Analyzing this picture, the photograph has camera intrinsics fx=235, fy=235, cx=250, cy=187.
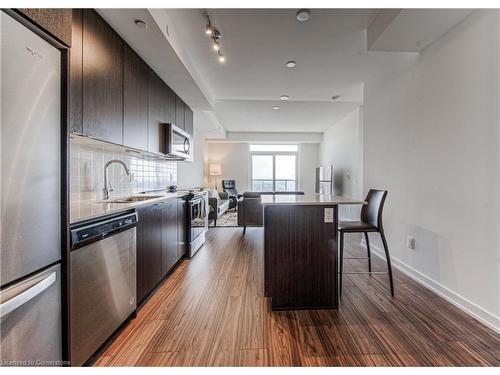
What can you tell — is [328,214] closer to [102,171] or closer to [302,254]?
[302,254]

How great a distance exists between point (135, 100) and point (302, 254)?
2140mm

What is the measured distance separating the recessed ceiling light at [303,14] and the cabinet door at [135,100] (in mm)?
1551

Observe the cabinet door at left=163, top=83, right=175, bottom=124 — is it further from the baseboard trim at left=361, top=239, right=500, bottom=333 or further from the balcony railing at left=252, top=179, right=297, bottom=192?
the balcony railing at left=252, top=179, right=297, bottom=192

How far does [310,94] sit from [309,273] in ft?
10.5

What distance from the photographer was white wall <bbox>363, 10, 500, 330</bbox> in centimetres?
174

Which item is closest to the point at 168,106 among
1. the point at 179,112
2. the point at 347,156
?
the point at 179,112

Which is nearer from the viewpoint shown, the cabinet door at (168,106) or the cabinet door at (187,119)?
the cabinet door at (168,106)

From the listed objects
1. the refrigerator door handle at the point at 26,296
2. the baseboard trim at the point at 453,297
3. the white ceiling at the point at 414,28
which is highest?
the white ceiling at the point at 414,28

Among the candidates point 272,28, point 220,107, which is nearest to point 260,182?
point 220,107

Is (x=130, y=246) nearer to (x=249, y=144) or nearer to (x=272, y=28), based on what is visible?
(x=272, y=28)

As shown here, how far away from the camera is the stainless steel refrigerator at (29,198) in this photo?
863 millimetres

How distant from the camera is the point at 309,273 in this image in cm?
199

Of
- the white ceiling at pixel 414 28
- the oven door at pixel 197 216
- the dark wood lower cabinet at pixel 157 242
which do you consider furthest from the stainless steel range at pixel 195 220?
the white ceiling at pixel 414 28

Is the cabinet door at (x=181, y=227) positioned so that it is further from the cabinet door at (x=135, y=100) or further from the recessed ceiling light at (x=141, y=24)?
the recessed ceiling light at (x=141, y=24)
